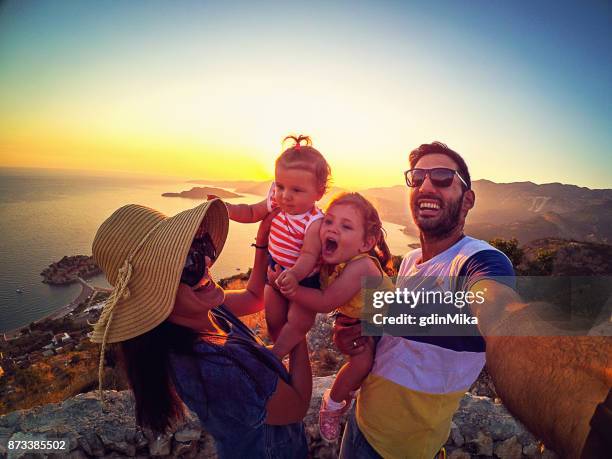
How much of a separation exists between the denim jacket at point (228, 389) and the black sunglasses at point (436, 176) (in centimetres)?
185

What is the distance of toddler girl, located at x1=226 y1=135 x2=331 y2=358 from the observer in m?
2.41

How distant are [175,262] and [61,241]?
43.0 metres

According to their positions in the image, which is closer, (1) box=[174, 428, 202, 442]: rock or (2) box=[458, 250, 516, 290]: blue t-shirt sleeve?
(2) box=[458, 250, 516, 290]: blue t-shirt sleeve

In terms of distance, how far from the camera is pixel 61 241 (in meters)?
35.1

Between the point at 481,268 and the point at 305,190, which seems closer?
the point at 481,268

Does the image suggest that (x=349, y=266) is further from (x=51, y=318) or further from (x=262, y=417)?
(x=51, y=318)

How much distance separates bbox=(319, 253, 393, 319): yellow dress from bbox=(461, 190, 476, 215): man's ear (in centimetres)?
83

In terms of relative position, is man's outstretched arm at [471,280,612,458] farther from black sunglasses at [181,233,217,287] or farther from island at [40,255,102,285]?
island at [40,255,102,285]

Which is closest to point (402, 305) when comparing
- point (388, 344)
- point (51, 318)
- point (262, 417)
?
point (388, 344)

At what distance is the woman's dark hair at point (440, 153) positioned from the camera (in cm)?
255

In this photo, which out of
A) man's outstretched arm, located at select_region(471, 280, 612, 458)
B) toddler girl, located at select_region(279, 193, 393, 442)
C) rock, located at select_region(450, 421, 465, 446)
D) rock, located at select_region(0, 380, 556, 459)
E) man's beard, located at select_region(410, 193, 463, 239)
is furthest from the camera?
rock, located at select_region(450, 421, 465, 446)

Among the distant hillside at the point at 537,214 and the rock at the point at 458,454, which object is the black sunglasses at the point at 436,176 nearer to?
the rock at the point at 458,454

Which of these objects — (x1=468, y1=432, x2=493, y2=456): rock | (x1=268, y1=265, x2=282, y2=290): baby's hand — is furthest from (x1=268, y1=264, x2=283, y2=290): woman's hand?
(x1=468, y1=432, x2=493, y2=456): rock

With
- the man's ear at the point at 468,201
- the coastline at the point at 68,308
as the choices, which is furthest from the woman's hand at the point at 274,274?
the coastline at the point at 68,308
